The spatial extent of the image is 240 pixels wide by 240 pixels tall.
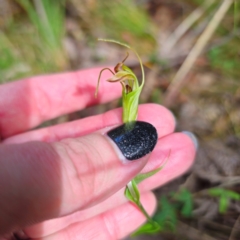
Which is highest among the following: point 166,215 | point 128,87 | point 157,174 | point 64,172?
point 128,87

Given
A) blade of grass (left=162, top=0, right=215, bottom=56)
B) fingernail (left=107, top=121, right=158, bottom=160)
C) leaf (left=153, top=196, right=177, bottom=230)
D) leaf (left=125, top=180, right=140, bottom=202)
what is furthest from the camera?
blade of grass (left=162, top=0, right=215, bottom=56)

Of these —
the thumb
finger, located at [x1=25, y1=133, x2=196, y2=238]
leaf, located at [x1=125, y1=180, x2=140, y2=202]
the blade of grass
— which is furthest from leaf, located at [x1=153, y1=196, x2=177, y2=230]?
the blade of grass

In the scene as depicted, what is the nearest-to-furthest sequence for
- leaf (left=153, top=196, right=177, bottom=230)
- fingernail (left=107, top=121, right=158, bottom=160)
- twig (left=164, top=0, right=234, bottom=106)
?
1. fingernail (left=107, top=121, right=158, bottom=160)
2. leaf (left=153, top=196, right=177, bottom=230)
3. twig (left=164, top=0, right=234, bottom=106)

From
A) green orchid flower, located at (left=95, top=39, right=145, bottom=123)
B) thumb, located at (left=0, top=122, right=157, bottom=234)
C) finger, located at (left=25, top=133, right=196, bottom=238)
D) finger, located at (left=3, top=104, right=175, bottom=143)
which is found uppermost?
green orchid flower, located at (left=95, top=39, right=145, bottom=123)

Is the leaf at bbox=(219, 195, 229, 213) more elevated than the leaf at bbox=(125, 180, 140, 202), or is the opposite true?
the leaf at bbox=(125, 180, 140, 202)

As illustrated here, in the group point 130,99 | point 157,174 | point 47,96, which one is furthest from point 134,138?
point 47,96

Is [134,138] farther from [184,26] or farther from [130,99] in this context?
[184,26]

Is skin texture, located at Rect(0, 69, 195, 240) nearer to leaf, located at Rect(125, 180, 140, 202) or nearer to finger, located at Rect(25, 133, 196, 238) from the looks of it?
finger, located at Rect(25, 133, 196, 238)
